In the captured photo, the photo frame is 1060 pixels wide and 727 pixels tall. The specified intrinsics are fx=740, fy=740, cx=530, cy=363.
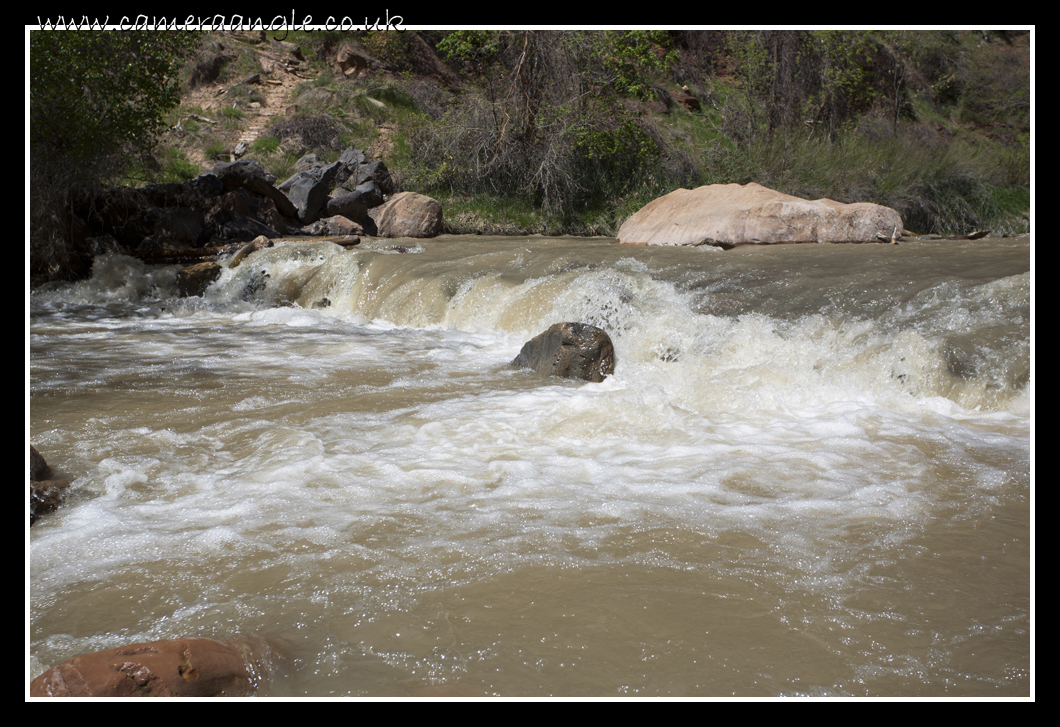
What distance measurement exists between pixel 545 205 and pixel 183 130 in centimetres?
843

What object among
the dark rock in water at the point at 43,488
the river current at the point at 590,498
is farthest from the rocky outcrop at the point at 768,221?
the dark rock in water at the point at 43,488

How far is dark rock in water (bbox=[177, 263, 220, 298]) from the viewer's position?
32.9ft

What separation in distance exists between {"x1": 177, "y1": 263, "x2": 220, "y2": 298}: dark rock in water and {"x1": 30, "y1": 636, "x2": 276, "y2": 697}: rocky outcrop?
9.01m

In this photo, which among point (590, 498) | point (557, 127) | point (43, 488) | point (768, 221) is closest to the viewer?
point (43, 488)

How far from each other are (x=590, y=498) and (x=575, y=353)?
239cm

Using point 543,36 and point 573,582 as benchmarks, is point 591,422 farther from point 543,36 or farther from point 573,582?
point 543,36

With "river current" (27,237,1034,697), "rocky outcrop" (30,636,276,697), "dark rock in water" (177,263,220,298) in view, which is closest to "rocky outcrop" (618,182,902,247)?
"river current" (27,237,1034,697)

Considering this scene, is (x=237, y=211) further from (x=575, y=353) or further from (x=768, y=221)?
(x=575, y=353)

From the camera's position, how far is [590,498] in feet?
10.4

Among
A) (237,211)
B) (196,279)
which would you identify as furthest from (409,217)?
(196,279)

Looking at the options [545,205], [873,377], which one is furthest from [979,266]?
[545,205]

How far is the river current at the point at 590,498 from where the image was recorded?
6.79 ft

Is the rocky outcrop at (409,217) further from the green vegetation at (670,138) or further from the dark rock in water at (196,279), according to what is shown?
the dark rock in water at (196,279)

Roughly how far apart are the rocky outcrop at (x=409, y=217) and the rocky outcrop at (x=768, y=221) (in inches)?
179
